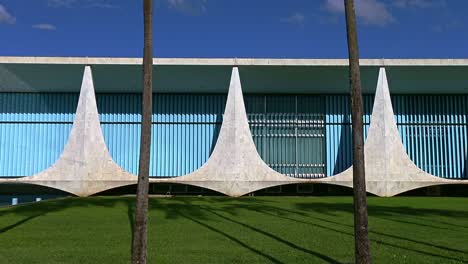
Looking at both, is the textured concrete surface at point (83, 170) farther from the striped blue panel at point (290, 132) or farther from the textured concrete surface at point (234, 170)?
the striped blue panel at point (290, 132)

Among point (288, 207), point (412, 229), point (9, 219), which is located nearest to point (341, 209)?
point (288, 207)

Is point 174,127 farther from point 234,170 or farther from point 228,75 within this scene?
point 234,170

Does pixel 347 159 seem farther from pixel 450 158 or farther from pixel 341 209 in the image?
pixel 341 209

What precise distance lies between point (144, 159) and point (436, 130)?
122ft

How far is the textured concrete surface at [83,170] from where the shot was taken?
32.0 metres

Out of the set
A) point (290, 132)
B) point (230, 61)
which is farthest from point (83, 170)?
point (290, 132)

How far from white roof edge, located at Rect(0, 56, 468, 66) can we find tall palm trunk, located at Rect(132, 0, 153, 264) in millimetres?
23955

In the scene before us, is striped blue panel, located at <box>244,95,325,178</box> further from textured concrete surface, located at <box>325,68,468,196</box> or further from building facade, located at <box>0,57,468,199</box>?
textured concrete surface, located at <box>325,68,468,196</box>

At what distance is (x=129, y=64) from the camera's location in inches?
1292

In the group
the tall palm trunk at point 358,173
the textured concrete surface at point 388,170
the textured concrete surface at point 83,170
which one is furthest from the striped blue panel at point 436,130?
the tall palm trunk at point 358,173

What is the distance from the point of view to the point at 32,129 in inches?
1636

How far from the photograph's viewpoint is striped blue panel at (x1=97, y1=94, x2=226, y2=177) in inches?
1644

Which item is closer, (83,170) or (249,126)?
(83,170)

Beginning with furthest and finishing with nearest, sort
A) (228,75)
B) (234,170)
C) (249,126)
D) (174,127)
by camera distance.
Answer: (174,127), (249,126), (228,75), (234,170)
